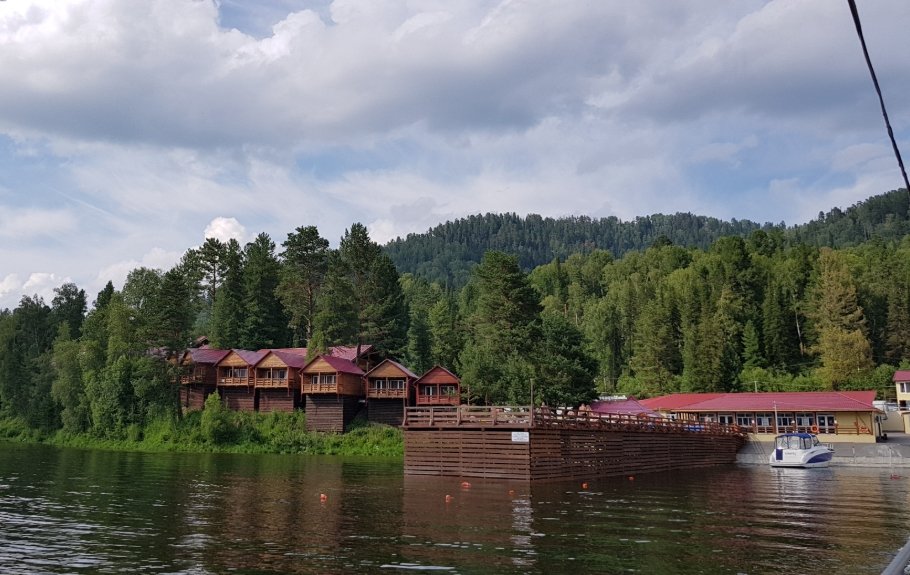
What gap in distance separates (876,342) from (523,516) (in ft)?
312

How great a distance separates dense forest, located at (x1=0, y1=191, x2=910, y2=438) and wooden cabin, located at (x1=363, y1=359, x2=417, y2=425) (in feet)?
24.7

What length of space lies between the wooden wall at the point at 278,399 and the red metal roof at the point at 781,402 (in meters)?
40.8

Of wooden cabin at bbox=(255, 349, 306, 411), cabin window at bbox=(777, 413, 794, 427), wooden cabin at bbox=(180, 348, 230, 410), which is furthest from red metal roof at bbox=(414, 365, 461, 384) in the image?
cabin window at bbox=(777, 413, 794, 427)

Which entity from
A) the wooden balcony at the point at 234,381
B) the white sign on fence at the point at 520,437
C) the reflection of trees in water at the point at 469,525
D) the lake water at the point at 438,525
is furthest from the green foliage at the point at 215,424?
the white sign on fence at the point at 520,437

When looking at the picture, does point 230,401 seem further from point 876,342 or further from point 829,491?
point 876,342

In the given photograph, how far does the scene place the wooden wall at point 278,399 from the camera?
81.0 meters

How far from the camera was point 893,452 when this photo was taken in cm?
5975

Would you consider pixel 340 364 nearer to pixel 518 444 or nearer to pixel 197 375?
pixel 197 375

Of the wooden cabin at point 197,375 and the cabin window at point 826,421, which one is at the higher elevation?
the wooden cabin at point 197,375

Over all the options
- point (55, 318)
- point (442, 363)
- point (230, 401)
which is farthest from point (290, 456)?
point (55, 318)

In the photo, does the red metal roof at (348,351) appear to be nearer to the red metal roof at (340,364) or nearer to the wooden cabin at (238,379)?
the red metal roof at (340,364)

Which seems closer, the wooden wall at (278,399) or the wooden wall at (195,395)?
the wooden wall at (278,399)

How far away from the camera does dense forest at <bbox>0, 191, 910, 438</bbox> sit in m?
74.4

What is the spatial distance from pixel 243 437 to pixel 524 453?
155 ft
